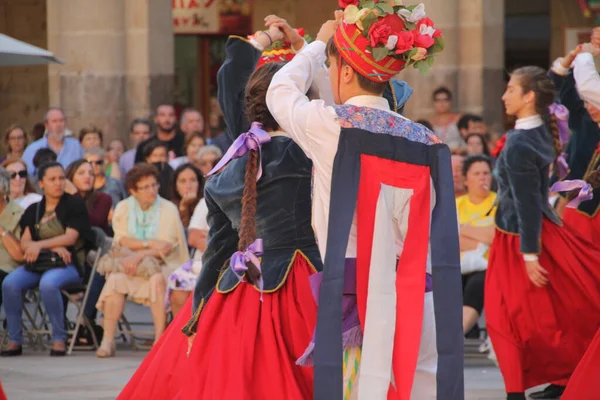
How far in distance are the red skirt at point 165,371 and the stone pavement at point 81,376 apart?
198cm

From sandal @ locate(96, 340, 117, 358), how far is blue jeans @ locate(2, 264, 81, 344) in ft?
1.04

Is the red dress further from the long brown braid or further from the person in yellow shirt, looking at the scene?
the person in yellow shirt

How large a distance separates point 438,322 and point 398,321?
0.14 metres

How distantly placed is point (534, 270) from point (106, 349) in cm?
355

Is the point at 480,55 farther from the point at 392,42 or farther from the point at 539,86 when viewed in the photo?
the point at 392,42

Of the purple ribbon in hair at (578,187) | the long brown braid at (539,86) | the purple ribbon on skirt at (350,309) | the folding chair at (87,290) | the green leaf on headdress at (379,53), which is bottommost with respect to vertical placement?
the folding chair at (87,290)

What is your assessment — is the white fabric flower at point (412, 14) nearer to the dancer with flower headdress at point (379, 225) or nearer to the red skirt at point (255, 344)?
the dancer with flower headdress at point (379, 225)

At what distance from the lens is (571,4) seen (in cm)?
1750

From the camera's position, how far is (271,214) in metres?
5.45

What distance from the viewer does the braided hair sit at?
17.6 ft

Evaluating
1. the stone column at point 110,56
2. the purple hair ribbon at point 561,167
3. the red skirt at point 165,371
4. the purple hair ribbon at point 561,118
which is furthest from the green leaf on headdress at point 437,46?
the stone column at point 110,56

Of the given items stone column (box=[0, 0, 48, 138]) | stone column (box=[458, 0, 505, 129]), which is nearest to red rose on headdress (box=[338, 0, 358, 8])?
stone column (box=[458, 0, 505, 129])

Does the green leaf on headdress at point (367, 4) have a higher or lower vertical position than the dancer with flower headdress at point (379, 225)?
higher

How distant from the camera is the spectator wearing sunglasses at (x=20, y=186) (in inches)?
444
